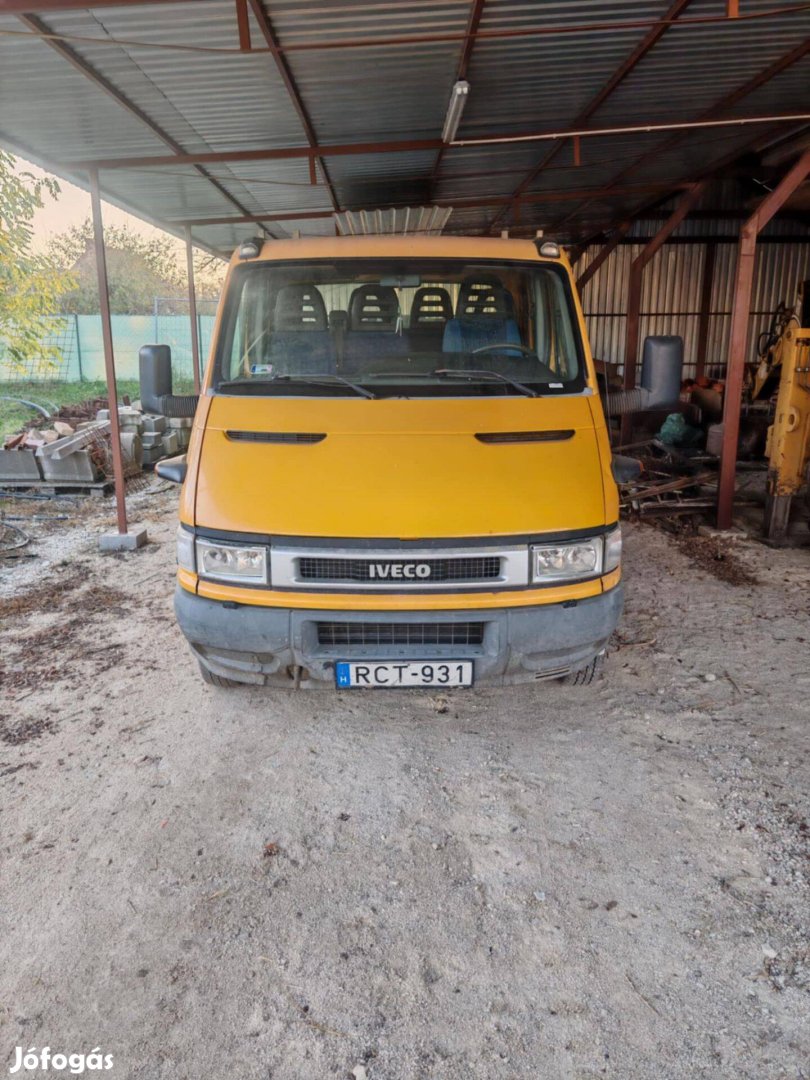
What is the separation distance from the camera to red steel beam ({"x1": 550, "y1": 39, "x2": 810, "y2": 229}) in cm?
520

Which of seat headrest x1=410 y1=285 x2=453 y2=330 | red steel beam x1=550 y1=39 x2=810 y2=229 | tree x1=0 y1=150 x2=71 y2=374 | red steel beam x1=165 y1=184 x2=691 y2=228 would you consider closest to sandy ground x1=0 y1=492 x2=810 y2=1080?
seat headrest x1=410 y1=285 x2=453 y2=330

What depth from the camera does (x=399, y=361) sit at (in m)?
3.59

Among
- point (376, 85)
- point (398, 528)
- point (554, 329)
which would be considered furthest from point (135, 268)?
point (398, 528)

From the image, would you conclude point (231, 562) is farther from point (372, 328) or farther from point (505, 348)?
point (505, 348)

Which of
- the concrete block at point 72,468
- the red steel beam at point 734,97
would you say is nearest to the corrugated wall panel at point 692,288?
the red steel beam at point 734,97

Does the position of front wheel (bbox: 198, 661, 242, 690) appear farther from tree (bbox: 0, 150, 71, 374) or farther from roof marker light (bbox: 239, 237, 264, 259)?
tree (bbox: 0, 150, 71, 374)

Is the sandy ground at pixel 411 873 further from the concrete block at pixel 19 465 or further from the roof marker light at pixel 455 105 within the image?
the concrete block at pixel 19 465

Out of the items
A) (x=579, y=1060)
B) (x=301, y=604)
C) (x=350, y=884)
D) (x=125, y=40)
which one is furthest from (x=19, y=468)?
(x=579, y=1060)

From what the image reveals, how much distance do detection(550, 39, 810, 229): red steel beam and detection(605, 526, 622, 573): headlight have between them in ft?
14.3

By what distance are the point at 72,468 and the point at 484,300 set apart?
21.2 feet

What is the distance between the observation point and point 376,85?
5.41m

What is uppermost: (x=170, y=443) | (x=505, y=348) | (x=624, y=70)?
(x=624, y=70)

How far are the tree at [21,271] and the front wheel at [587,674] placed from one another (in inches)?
287

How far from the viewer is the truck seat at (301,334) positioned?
3574mm
